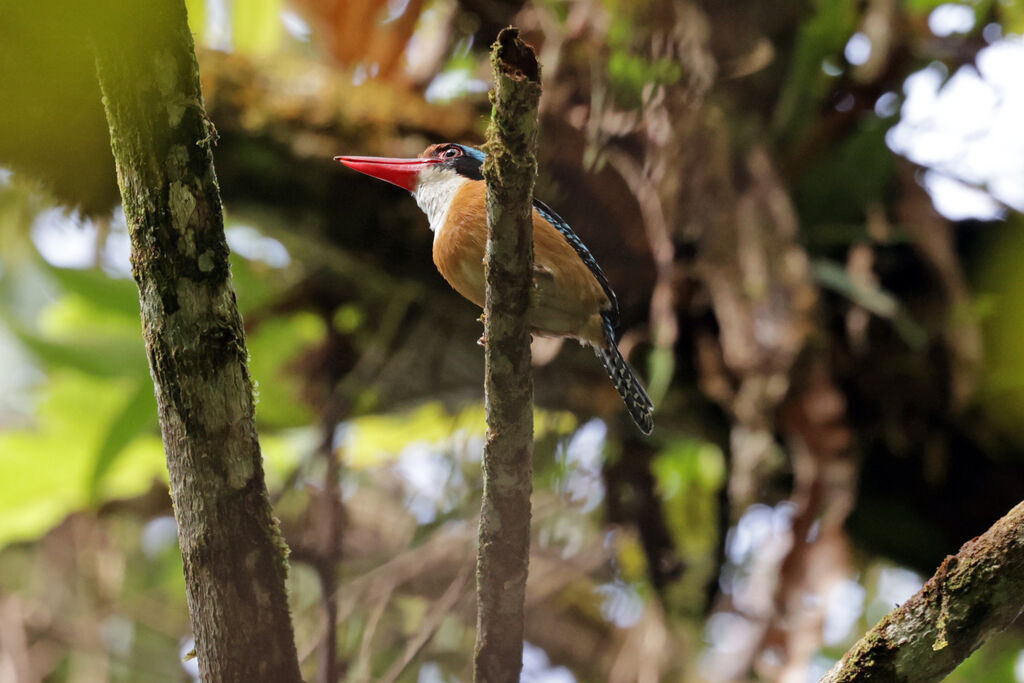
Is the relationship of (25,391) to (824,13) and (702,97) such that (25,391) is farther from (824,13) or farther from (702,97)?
(824,13)

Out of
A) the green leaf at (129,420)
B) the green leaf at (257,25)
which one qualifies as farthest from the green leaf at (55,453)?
the green leaf at (257,25)

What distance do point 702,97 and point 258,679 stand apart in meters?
1.85

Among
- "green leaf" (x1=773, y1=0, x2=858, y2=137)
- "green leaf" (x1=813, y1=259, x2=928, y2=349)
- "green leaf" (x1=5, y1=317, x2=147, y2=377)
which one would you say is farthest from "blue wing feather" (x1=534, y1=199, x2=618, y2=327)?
"green leaf" (x1=5, y1=317, x2=147, y2=377)

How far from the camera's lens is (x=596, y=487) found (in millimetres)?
2059

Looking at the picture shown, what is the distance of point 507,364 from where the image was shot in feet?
3.08

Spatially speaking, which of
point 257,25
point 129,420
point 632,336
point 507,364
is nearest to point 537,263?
point 507,364

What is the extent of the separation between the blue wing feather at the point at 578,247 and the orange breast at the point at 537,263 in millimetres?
26

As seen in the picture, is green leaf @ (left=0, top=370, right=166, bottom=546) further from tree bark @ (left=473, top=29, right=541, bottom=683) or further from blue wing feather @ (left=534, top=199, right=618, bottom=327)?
tree bark @ (left=473, top=29, right=541, bottom=683)

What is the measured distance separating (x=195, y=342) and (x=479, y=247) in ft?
1.10

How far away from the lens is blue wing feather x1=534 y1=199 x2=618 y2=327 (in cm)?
121

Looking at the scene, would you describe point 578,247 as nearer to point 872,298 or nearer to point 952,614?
point 952,614

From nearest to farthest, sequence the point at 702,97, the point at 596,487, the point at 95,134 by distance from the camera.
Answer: the point at 95,134 < the point at 596,487 < the point at 702,97

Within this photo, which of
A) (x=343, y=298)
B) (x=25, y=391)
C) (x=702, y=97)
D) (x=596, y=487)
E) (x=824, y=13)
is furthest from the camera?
(x=25, y=391)

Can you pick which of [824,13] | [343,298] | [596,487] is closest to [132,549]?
[343,298]
